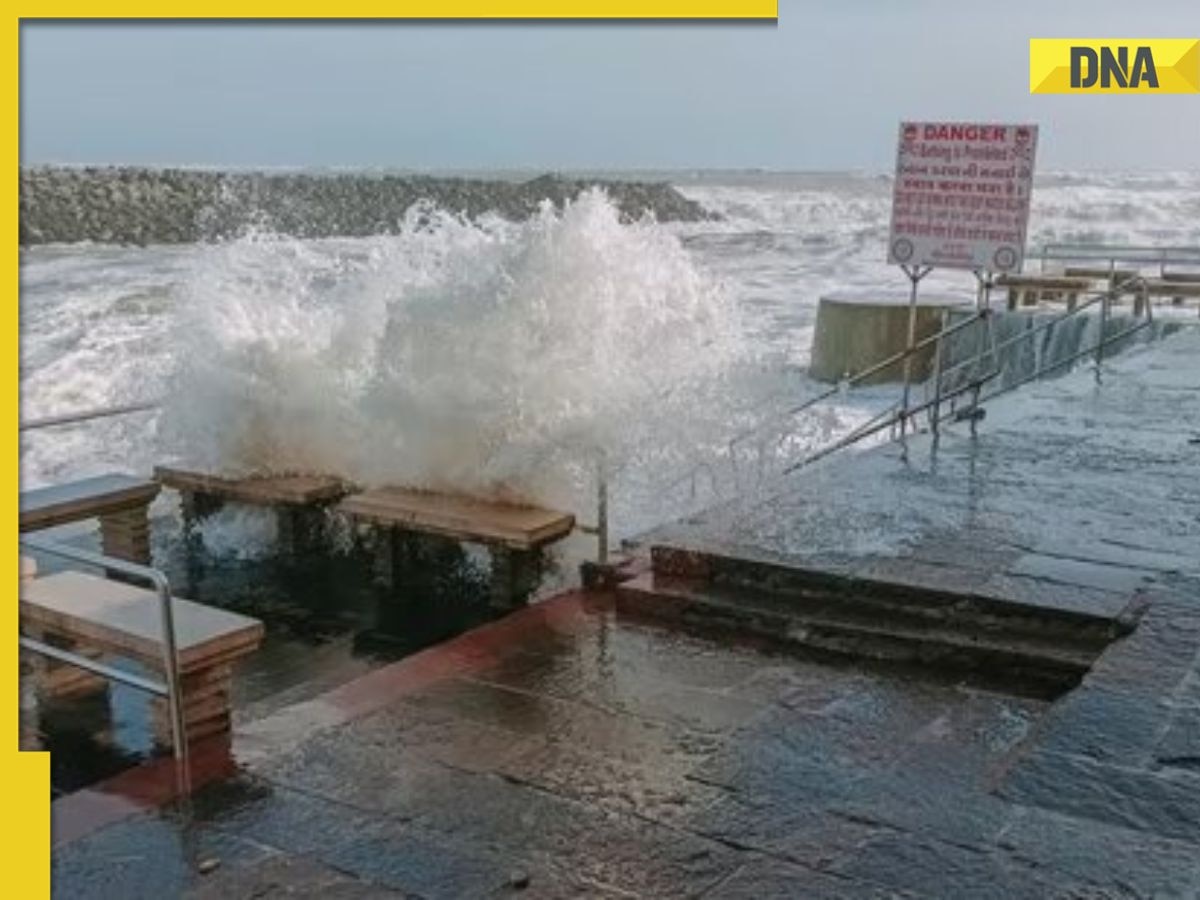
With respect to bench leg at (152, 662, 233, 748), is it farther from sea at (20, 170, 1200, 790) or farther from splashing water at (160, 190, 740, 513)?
splashing water at (160, 190, 740, 513)

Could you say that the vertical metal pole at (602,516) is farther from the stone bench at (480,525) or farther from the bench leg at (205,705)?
the bench leg at (205,705)

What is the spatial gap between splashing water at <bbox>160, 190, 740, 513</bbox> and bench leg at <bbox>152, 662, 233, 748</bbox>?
8.80 feet

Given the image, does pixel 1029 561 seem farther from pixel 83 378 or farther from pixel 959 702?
pixel 83 378

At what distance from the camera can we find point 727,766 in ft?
13.8

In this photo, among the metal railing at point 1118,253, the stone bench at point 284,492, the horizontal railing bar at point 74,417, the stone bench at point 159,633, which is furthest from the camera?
the metal railing at point 1118,253

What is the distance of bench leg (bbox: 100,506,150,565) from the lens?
23.6 ft

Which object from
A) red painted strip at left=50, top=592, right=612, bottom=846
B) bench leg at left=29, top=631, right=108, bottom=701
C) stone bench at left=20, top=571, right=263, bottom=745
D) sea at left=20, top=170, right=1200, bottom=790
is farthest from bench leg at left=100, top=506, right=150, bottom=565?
red painted strip at left=50, top=592, right=612, bottom=846

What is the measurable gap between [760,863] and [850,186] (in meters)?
77.1

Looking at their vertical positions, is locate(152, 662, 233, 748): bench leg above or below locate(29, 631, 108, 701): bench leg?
above

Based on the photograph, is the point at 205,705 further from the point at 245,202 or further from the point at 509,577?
the point at 245,202

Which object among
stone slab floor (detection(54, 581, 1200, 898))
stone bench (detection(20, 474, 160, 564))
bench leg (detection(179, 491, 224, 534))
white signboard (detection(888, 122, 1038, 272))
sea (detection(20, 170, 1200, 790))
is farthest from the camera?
bench leg (detection(179, 491, 224, 534))

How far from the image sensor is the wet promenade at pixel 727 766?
3.47 meters

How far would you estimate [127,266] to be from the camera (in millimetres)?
32844

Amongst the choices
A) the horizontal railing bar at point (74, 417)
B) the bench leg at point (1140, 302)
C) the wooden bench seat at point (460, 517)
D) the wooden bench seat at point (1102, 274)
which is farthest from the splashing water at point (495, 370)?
the wooden bench seat at point (1102, 274)
